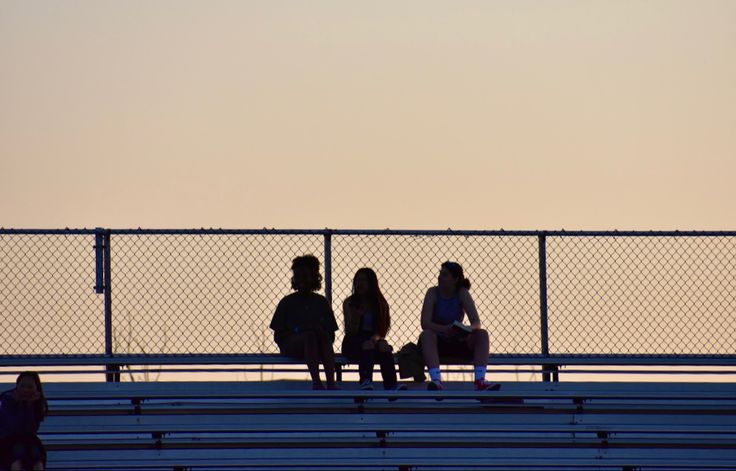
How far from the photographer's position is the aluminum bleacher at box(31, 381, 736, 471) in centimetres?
1344

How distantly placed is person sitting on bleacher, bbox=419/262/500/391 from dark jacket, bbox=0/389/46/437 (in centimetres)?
322

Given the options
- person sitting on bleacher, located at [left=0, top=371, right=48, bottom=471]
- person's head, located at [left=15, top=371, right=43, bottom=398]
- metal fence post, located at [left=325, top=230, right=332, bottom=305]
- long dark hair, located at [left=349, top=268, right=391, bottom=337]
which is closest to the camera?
person sitting on bleacher, located at [left=0, top=371, right=48, bottom=471]

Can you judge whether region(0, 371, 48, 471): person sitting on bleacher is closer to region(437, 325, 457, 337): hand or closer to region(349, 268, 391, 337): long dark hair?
region(349, 268, 391, 337): long dark hair

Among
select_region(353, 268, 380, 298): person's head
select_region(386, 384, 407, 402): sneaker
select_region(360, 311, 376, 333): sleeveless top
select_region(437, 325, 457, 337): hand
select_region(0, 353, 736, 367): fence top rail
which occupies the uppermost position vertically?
select_region(353, 268, 380, 298): person's head

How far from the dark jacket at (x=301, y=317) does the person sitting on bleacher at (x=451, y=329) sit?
2.57 ft

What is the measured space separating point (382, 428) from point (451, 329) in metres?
1.01

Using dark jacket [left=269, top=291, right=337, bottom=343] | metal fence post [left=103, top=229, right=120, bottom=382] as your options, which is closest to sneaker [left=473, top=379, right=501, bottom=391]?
dark jacket [left=269, top=291, right=337, bottom=343]

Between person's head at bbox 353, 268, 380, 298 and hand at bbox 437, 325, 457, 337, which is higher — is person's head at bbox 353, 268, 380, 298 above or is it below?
above

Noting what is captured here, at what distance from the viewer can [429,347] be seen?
1388cm

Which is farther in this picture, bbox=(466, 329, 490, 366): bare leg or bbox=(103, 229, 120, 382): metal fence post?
bbox=(103, 229, 120, 382): metal fence post

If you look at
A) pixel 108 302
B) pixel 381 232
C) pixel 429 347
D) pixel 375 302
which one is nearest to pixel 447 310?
pixel 429 347

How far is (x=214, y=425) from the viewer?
Result: 13.8 m

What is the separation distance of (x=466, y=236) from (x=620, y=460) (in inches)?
91.0

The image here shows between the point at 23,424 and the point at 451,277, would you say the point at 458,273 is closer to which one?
the point at 451,277
